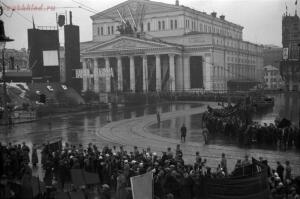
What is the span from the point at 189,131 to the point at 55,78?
31.2 m

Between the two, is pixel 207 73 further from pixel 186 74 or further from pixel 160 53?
pixel 160 53

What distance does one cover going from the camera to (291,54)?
3681 inches

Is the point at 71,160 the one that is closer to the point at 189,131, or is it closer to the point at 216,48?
the point at 189,131

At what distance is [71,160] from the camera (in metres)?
17.3

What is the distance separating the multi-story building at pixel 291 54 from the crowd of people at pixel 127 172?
69.5 metres

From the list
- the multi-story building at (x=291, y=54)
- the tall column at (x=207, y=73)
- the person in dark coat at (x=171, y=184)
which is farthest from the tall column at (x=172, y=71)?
the person in dark coat at (x=171, y=184)

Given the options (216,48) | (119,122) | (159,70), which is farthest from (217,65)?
(119,122)

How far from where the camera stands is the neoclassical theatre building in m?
79.9

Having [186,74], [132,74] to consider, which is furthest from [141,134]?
[132,74]

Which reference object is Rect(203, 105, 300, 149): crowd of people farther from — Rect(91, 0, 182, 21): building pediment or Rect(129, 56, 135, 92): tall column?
Rect(91, 0, 182, 21): building pediment

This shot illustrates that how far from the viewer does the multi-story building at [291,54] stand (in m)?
86.4

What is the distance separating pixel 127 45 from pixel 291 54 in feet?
116

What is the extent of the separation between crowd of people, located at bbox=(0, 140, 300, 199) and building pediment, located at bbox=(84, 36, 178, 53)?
196 feet

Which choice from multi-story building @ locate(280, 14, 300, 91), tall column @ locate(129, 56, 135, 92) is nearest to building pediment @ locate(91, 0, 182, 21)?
tall column @ locate(129, 56, 135, 92)
